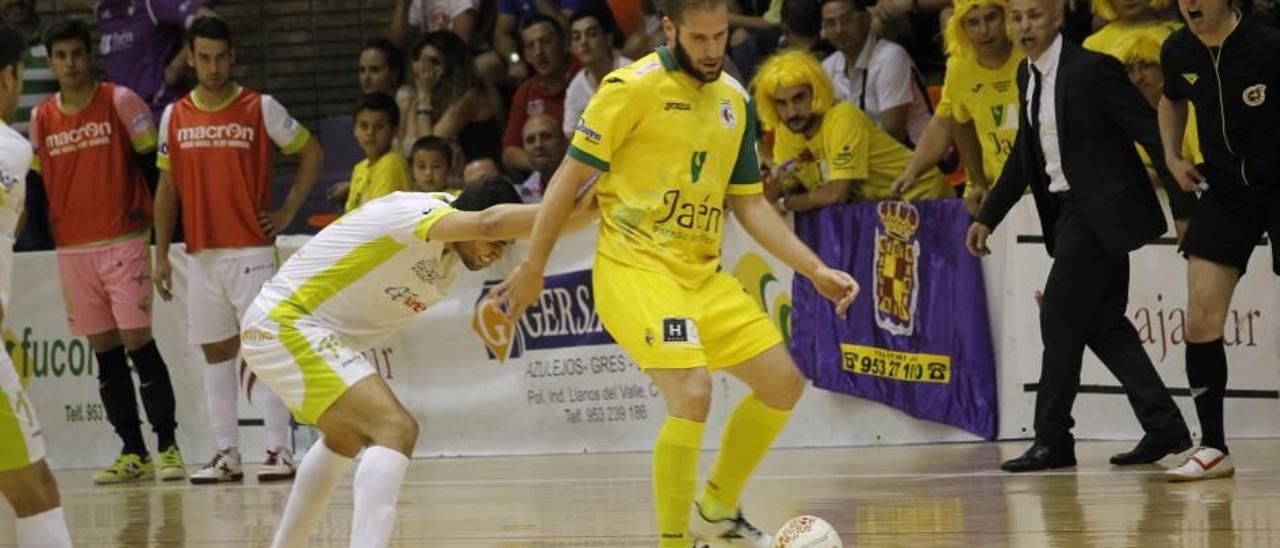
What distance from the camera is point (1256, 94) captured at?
27.6 ft

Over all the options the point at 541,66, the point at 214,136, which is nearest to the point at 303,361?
the point at 214,136

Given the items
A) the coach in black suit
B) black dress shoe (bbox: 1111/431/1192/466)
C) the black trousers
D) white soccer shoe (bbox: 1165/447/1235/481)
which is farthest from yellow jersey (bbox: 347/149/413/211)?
white soccer shoe (bbox: 1165/447/1235/481)

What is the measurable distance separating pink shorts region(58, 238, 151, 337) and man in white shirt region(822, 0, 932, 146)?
423cm

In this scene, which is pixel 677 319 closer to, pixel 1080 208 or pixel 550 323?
pixel 1080 208

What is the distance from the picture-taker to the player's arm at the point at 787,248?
655 centimetres

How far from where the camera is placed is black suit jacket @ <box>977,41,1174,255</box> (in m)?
8.88

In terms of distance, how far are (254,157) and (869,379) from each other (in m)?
3.80

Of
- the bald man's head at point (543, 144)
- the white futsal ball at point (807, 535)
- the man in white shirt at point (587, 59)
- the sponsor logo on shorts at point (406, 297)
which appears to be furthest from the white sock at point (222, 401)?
the white futsal ball at point (807, 535)

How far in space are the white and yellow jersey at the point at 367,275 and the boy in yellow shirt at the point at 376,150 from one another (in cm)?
525

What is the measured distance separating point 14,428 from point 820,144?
6343 mm

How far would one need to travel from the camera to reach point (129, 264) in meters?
11.6

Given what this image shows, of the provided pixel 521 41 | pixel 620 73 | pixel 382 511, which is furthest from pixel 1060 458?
pixel 521 41

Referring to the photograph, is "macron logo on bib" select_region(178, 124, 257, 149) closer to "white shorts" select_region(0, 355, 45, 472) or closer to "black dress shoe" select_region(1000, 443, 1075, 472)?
"black dress shoe" select_region(1000, 443, 1075, 472)

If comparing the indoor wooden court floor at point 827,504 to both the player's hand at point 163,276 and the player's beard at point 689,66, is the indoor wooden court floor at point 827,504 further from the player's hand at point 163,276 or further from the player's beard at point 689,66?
the player's beard at point 689,66
